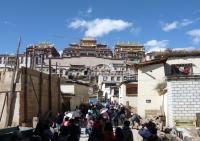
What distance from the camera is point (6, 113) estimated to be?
69.6ft

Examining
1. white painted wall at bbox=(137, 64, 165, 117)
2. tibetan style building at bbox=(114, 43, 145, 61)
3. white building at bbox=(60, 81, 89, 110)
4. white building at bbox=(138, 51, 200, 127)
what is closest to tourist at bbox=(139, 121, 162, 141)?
white building at bbox=(138, 51, 200, 127)

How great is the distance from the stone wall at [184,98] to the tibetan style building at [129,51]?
4066 inches

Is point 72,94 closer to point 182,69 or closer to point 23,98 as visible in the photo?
point 182,69

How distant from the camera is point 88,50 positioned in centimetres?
13650

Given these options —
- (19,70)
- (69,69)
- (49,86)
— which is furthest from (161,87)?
(69,69)

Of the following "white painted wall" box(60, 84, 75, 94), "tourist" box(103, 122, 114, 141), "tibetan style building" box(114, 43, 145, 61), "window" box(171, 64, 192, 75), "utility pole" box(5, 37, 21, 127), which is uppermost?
"tibetan style building" box(114, 43, 145, 61)

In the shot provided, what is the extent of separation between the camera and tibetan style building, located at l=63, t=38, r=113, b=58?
13500 cm

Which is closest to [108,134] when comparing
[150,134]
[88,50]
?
[150,134]

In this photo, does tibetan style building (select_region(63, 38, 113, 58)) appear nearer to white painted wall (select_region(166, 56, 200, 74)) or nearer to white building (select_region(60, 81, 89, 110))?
white building (select_region(60, 81, 89, 110))

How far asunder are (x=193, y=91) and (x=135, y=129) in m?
4.36

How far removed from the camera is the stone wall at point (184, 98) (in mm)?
24922

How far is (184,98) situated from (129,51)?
108376mm

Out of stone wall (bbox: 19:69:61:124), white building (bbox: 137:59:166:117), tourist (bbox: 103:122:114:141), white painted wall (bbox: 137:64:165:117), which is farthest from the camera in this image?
white painted wall (bbox: 137:64:165:117)

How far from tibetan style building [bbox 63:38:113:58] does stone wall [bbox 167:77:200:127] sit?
10719cm
